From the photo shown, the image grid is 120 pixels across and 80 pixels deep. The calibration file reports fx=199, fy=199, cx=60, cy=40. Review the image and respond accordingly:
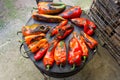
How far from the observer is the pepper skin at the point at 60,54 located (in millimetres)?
A: 2473

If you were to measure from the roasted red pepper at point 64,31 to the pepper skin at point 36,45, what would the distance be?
203 mm

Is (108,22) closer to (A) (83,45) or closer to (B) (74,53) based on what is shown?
(A) (83,45)

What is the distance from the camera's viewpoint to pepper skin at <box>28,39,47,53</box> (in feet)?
8.41

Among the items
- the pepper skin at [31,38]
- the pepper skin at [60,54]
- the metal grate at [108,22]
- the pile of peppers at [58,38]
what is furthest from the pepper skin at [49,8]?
the metal grate at [108,22]

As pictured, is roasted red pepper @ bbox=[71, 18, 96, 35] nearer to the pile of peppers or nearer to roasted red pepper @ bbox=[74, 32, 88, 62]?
the pile of peppers

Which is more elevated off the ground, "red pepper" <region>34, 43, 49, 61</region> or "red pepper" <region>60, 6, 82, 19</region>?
"red pepper" <region>60, 6, 82, 19</region>

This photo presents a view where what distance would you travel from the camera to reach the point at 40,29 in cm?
268

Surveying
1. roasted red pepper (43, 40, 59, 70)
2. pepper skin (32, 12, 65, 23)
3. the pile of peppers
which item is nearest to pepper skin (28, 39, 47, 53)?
the pile of peppers

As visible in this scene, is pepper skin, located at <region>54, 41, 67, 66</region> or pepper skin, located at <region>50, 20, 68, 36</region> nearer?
pepper skin, located at <region>54, 41, 67, 66</region>

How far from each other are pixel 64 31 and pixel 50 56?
38 centimetres

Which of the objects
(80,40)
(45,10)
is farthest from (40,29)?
(80,40)

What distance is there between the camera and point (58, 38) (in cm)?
262

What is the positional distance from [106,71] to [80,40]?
3.78 ft

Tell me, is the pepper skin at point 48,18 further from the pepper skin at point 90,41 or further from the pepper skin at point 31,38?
the pepper skin at point 90,41
